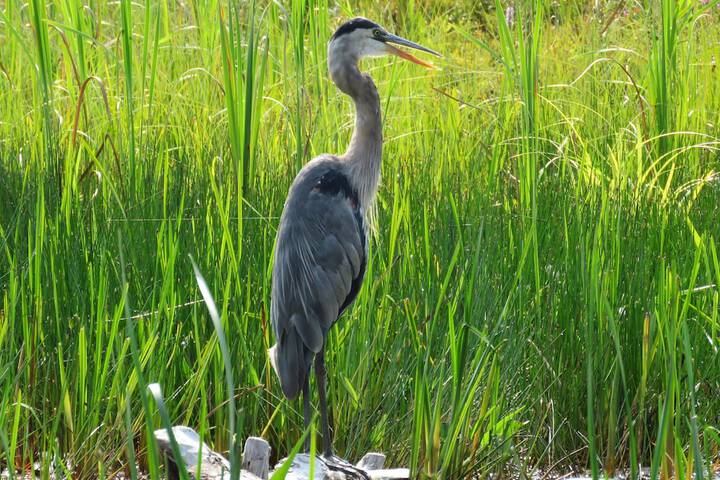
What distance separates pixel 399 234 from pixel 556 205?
51 centimetres

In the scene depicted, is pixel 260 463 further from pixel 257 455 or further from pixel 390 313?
pixel 390 313

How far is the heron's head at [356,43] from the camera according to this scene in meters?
2.86

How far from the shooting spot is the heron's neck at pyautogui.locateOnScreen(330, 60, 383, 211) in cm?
285

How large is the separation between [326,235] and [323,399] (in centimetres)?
47

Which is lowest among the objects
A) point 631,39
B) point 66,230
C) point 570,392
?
point 570,392

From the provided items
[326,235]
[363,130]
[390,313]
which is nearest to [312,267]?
[326,235]

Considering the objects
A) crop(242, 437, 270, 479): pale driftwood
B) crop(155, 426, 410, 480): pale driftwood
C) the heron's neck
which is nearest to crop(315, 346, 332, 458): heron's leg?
crop(155, 426, 410, 480): pale driftwood

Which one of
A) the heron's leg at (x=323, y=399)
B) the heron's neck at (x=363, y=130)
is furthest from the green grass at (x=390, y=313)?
the heron's neck at (x=363, y=130)

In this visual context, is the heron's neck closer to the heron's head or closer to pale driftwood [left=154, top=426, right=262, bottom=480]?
the heron's head

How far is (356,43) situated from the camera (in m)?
2.88

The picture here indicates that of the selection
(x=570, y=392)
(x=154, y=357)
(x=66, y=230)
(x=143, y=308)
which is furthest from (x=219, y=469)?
(x=570, y=392)

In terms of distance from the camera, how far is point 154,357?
226cm

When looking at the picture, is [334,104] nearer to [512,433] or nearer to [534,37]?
[534,37]

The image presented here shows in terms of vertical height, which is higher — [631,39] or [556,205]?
[631,39]
